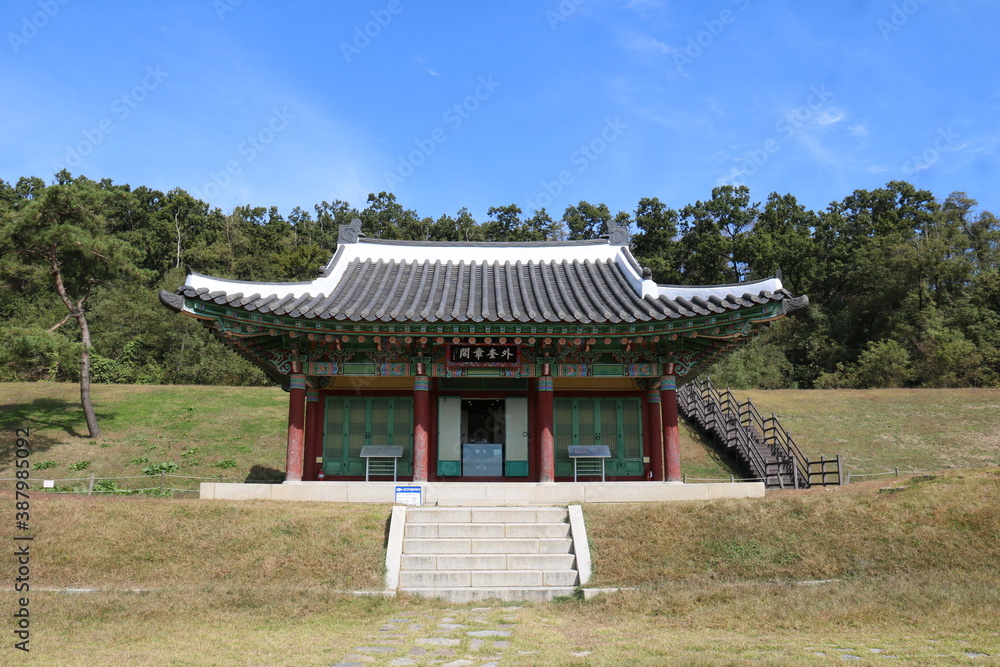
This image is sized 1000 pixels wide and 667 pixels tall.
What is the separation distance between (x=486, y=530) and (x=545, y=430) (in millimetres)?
3221

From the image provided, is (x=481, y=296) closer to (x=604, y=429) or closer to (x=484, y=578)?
(x=604, y=429)

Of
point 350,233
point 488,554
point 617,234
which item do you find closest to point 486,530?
point 488,554

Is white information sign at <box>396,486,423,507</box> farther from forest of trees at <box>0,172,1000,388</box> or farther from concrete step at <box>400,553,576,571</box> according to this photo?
forest of trees at <box>0,172,1000,388</box>

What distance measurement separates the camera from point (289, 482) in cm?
1420

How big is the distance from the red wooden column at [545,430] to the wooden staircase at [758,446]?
8.43m

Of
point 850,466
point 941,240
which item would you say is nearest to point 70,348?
point 850,466

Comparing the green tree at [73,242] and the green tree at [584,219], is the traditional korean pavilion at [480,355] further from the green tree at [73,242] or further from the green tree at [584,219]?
the green tree at [584,219]

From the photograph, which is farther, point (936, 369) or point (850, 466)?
point (936, 369)

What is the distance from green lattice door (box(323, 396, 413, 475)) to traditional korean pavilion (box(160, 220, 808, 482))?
1.1 inches

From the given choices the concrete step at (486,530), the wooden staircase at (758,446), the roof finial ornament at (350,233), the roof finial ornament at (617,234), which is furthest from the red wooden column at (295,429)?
the wooden staircase at (758,446)

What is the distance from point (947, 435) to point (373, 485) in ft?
84.5

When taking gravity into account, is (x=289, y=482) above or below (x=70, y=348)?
below

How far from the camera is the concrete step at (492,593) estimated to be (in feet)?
34.0

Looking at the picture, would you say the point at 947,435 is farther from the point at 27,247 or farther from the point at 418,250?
the point at 27,247
